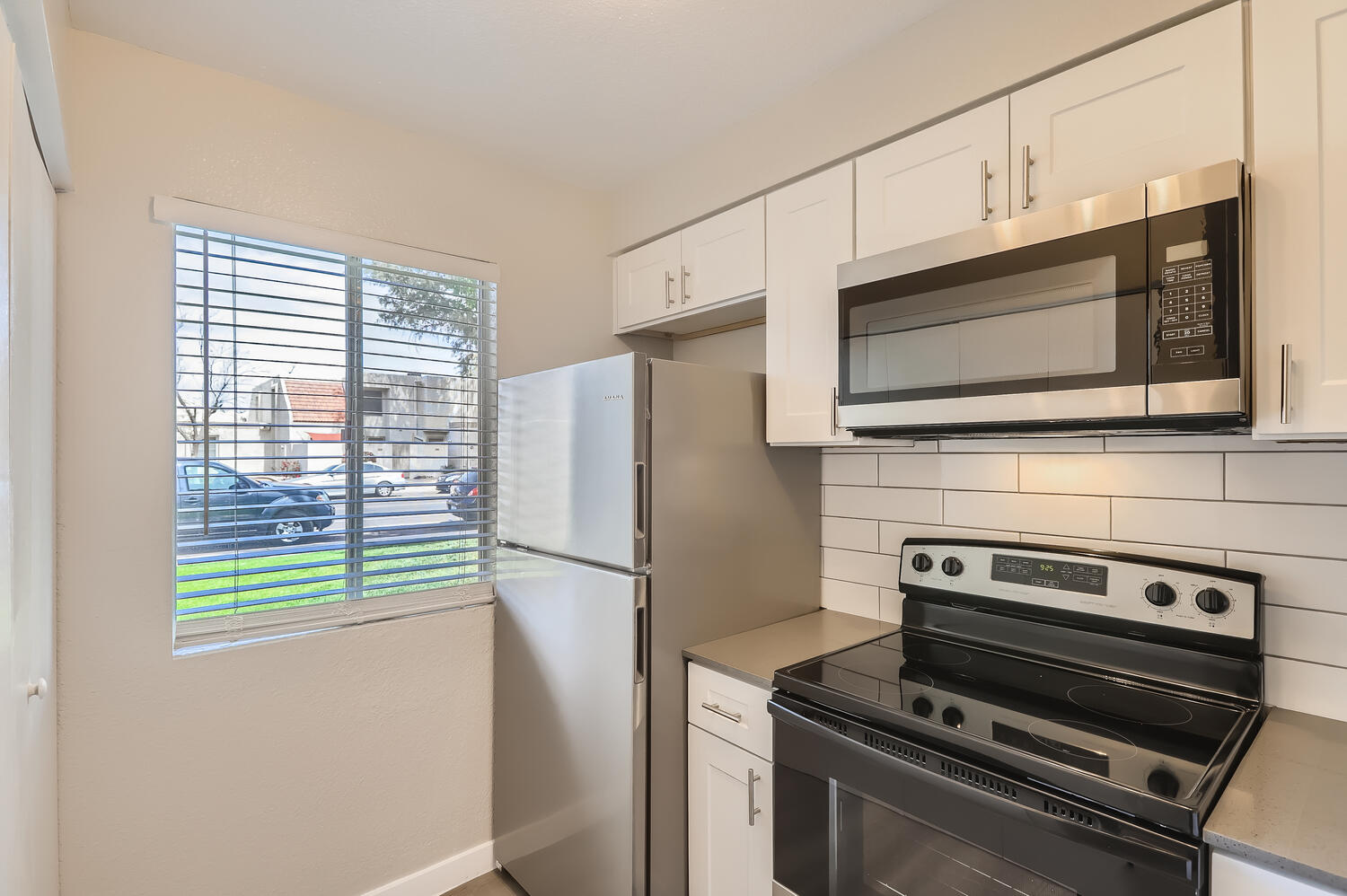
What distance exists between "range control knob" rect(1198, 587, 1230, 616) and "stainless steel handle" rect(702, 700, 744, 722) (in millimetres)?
1044

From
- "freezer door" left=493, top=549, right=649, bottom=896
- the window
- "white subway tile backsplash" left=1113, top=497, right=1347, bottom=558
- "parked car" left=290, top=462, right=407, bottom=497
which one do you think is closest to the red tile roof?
the window

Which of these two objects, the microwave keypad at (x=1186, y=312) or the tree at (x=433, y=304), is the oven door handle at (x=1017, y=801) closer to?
the microwave keypad at (x=1186, y=312)

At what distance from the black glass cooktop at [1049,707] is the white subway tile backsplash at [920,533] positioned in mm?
305

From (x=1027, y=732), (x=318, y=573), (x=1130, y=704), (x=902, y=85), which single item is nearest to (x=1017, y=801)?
(x=1027, y=732)

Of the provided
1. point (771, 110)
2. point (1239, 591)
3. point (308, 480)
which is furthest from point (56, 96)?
point (1239, 591)

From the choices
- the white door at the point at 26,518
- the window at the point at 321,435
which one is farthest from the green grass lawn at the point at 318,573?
the white door at the point at 26,518

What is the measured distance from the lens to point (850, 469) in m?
2.11

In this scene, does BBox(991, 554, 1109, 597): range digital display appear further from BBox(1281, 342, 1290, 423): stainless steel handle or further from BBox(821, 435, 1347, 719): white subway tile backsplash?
BBox(1281, 342, 1290, 423): stainless steel handle

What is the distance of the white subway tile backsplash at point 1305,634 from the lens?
4.24ft

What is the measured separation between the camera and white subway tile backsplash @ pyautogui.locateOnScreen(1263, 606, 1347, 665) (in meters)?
1.29

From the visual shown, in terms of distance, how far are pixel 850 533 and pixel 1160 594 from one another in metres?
0.83

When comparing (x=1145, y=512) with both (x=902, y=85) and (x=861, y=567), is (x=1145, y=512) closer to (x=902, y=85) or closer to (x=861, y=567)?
(x=861, y=567)

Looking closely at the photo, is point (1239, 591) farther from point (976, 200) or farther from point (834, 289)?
point (834, 289)

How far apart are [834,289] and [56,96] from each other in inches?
66.6
